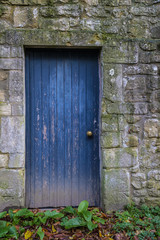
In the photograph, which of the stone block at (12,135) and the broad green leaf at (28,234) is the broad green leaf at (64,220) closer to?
the broad green leaf at (28,234)

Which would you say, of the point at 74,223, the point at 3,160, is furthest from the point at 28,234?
the point at 3,160

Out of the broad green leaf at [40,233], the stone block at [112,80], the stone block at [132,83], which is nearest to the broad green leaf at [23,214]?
the broad green leaf at [40,233]

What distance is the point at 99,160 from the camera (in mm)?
3141

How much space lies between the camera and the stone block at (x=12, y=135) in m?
2.83

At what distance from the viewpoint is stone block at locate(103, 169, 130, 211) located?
2.91m

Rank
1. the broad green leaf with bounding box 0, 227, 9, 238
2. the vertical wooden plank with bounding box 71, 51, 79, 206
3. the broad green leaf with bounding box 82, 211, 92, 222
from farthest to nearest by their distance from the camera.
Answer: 1. the vertical wooden plank with bounding box 71, 51, 79, 206
2. the broad green leaf with bounding box 82, 211, 92, 222
3. the broad green leaf with bounding box 0, 227, 9, 238

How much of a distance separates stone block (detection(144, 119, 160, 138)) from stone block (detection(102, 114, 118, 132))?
1.48 feet

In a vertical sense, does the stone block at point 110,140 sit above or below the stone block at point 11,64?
below

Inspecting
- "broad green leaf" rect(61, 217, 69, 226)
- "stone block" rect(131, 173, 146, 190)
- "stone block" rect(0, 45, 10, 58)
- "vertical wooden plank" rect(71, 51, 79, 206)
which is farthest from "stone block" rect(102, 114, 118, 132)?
"stone block" rect(0, 45, 10, 58)

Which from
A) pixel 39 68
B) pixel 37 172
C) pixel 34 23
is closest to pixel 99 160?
pixel 37 172

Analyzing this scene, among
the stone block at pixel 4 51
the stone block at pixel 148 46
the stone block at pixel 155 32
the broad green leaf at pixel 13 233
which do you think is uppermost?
the stone block at pixel 155 32

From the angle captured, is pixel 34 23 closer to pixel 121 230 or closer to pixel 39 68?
pixel 39 68

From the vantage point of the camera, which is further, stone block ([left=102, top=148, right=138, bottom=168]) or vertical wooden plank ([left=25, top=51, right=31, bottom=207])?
vertical wooden plank ([left=25, top=51, right=31, bottom=207])

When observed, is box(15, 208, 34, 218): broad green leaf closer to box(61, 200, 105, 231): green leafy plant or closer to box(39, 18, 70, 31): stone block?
box(61, 200, 105, 231): green leafy plant
